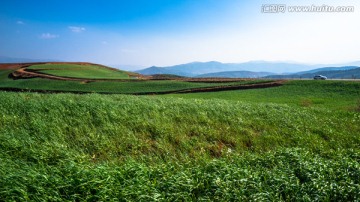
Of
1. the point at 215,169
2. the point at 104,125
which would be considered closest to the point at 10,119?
the point at 104,125

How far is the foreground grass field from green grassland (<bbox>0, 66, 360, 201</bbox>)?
34 mm

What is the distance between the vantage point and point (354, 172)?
26.5ft

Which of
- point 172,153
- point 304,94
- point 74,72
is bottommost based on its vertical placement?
point 172,153

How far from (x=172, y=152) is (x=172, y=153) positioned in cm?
13

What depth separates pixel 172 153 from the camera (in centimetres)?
1166

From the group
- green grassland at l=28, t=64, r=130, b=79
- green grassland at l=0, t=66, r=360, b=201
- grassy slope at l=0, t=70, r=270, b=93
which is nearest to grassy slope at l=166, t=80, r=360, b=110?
grassy slope at l=0, t=70, r=270, b=93

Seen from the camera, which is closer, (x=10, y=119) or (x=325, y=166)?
(x=325, y=166)

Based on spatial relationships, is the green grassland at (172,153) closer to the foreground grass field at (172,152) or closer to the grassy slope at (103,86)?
the foreground grass field at (172,152)

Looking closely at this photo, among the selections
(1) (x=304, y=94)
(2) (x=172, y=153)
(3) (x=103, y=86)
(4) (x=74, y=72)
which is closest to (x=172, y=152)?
(2) (x=172, y=153)

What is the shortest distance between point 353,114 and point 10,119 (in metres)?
24.8

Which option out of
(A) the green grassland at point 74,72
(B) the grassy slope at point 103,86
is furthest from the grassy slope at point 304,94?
(A) the green grassland at point 74,72

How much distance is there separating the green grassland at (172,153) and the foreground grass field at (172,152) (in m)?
0.03

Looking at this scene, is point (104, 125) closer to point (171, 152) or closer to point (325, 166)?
point (171, 152)

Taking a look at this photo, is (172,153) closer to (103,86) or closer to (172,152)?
(172,152)
